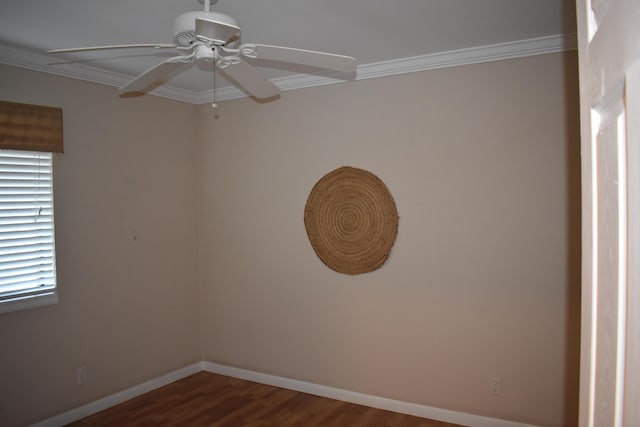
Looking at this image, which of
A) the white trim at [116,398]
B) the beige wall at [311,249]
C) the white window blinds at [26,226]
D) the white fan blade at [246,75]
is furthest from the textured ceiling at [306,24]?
the white trim at [116,398]

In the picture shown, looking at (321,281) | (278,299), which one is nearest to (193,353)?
(278,299)

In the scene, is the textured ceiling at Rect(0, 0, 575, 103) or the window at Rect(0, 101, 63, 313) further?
the window at Rect(0, 101, 63, 313)

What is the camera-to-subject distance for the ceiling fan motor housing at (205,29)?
5.27 ft

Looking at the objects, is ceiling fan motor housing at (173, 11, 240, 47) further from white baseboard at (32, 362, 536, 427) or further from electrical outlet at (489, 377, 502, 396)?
white baseboard at (32, 362, 536, 427)

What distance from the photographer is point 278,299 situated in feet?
12.6

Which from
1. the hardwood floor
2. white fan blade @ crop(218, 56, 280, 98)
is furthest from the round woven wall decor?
white fan blade @ crop(218, 56, 280, 98)

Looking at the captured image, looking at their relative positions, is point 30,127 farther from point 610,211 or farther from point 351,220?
point 610,211

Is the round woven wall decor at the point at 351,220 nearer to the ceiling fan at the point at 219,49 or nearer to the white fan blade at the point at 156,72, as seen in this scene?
the ceiling fan at the point at 219,49

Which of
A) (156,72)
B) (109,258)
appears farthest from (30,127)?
(156,72)

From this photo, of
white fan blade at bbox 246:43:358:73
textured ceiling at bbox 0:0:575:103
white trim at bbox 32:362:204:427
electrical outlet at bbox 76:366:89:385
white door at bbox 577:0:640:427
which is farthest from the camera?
electrical outlet at bbox 76:366:89:385

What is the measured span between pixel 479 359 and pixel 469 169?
4.06 ft

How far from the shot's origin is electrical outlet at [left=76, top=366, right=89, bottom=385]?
3291mm

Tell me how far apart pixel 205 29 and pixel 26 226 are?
7.05ft

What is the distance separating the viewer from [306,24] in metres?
2.52
